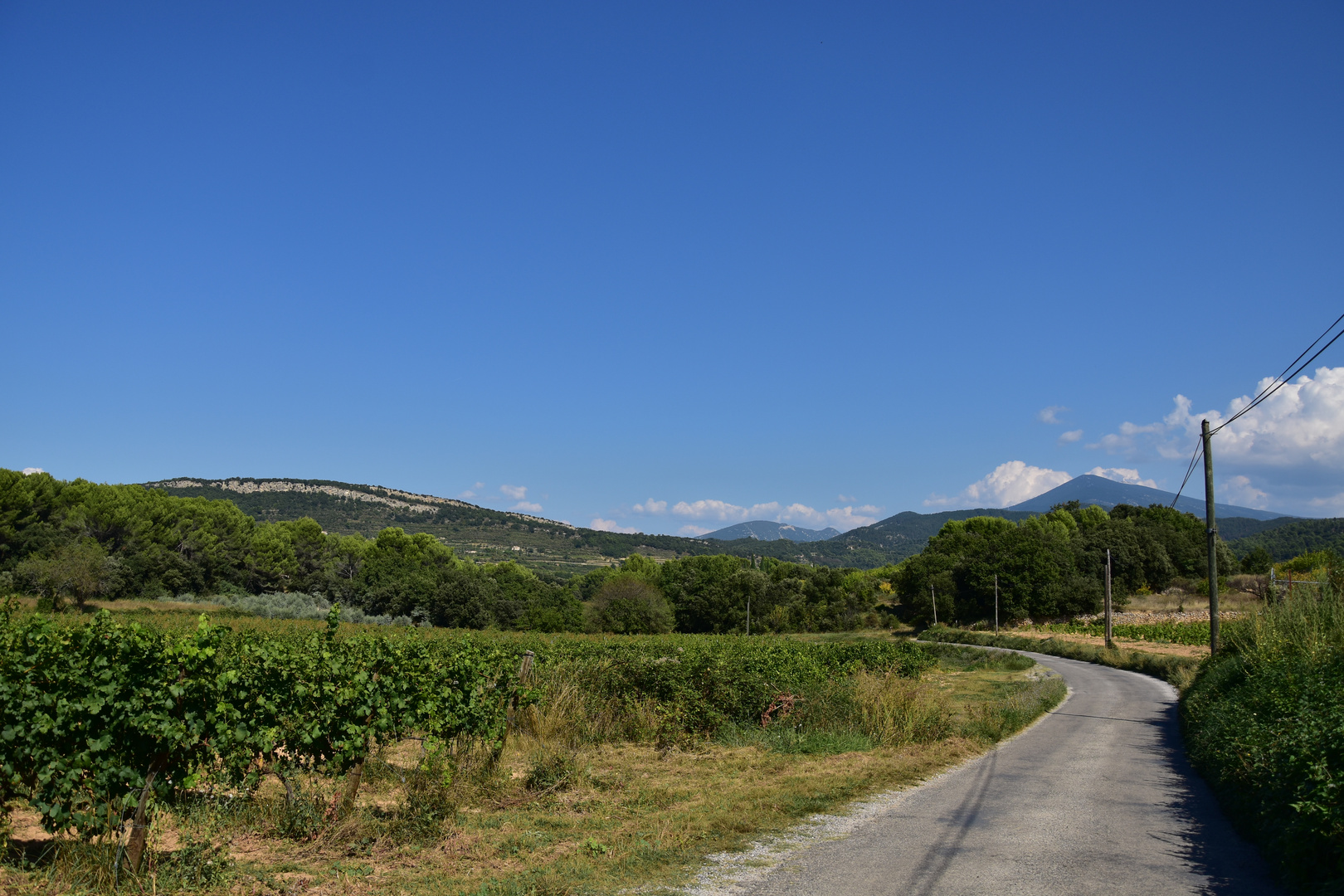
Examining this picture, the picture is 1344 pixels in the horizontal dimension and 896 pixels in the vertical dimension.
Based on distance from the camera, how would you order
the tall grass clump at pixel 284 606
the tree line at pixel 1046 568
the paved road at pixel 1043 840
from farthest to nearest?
the tree line at pixel 1046 568 < the tall grass clump at pixel 284 606 < the paved road at pixel 1043 840

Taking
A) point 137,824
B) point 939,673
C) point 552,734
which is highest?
point 137,824

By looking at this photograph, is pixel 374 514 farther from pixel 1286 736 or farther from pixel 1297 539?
pixel 1286 736

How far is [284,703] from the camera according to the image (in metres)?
6.53

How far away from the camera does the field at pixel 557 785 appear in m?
5.99

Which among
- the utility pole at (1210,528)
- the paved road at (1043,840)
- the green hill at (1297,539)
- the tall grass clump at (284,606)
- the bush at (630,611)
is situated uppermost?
the green hill at (1297,539)

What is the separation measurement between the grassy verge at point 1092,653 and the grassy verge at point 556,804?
15463 millimetres

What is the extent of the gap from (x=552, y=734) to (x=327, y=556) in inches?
3368

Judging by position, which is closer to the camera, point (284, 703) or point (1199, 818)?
point (284, 703)

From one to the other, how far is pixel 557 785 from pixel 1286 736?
799 centimetres

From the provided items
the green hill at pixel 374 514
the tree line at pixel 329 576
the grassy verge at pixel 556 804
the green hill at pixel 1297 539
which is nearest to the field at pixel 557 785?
the grassy verge at pixel 556 804

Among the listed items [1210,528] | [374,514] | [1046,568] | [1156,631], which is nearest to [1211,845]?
[1210,528]

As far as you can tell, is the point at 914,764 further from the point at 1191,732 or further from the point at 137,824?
the point at 137,824

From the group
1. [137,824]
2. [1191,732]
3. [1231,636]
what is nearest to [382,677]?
[137,824]

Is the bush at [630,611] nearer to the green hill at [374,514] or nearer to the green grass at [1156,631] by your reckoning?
the green grass at [1156,631]
